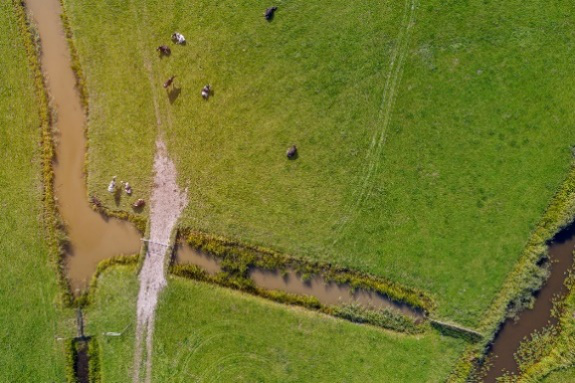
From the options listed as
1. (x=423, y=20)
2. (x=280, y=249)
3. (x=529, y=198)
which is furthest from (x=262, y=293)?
(x=423, y=20)

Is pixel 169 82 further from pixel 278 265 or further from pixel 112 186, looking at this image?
pixel 278 265

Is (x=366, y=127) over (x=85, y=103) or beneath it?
beneath

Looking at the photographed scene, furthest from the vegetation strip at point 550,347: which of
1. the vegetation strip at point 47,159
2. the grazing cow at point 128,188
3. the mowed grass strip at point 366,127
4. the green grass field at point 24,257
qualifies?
the vegetation strip at point 47,159

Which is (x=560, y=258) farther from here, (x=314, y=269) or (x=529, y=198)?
(x=314, y=269)

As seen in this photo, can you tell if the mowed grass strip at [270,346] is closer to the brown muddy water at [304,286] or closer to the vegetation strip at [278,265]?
the brown muddy water at [304,286]

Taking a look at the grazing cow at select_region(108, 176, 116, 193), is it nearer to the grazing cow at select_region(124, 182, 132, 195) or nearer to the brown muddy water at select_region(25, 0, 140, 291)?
the grazing cow at select_region(124, 182, 132, 195)

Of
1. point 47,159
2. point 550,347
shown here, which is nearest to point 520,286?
point 550,347
